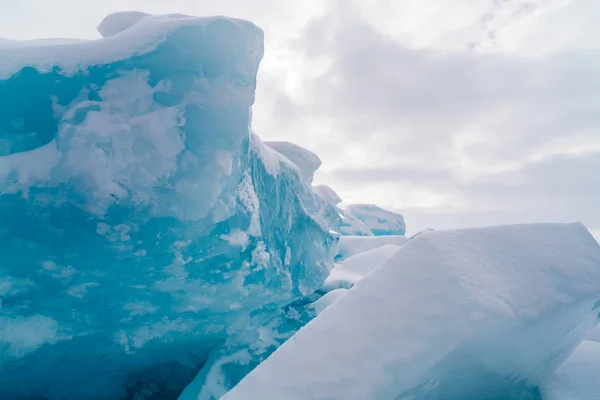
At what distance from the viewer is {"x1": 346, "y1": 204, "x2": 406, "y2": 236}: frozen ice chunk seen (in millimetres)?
21891

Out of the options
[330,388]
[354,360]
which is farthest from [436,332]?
[330,388]

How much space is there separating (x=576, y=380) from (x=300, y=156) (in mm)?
5930

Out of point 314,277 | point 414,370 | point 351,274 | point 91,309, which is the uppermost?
point 414,370

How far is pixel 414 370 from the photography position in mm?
1673

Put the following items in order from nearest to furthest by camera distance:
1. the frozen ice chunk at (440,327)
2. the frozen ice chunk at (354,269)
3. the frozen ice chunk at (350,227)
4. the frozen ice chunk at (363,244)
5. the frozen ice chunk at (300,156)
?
the frozen ice chunk at (440,327), the frozen ice chunk at (354,269), the frozen ice chunk at (300,156), the frozen ice chunk at (363,244), the frozen ice chunk at (350,227)

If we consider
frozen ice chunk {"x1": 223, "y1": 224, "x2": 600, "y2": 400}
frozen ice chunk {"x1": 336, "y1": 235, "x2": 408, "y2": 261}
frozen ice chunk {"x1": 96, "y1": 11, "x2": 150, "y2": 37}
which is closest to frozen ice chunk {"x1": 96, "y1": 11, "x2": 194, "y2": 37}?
frozen ice chunk {"x1": 96, "y1": 11, "x2": 150, "y2": 37}

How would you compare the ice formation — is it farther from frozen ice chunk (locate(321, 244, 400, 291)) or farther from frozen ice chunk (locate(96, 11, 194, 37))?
frozen ice chunk (locate(321, 244, 400, 291))

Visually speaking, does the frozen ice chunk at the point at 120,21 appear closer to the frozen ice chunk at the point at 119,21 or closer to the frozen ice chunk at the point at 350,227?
the frozen ice chunk at the point at 119,21

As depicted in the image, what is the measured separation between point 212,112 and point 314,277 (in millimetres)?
3210

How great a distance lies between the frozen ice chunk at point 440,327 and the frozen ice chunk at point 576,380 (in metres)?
0.29

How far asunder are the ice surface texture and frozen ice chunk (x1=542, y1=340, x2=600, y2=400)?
2.73 m

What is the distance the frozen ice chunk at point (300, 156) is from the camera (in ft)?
24.4

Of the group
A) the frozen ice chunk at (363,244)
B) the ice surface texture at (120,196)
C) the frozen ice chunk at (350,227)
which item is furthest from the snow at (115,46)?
the frozen ice chunk at (350,227)

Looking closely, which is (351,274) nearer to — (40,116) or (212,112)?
(212,112)
